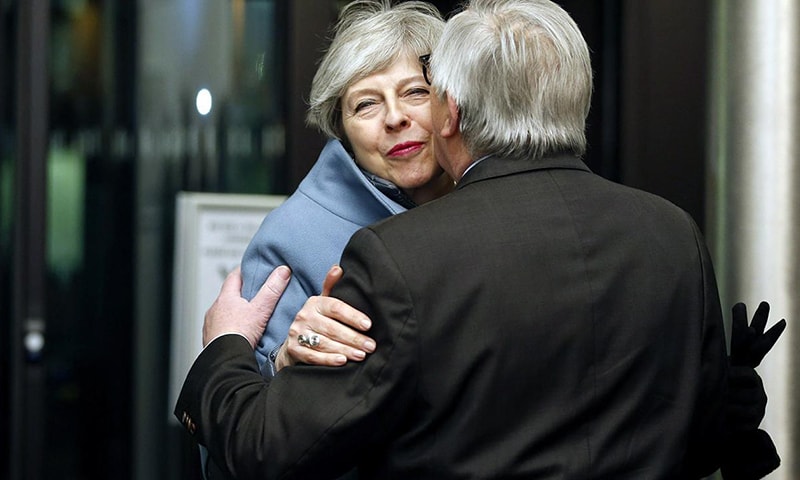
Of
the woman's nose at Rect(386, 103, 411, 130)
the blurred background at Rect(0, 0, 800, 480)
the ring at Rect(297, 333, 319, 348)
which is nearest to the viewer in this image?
the ring at Rect(297, 333, 319, 348)

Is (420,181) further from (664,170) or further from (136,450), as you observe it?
(136,450)

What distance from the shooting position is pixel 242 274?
290cm

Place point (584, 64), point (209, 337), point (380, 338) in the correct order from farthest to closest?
point (209, 337)
point (584, 64)
point (380, 338)

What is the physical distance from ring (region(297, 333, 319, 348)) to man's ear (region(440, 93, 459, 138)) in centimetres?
45

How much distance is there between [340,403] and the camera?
225cm

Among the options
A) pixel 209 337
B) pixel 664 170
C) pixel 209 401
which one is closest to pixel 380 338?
pixel 209 401

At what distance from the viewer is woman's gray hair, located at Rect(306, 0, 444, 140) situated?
3006 mm

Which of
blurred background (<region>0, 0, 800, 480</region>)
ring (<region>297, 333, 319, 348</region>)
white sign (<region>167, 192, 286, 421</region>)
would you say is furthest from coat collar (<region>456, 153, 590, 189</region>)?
white sign (<region>167, 192, 286, 421</region>)

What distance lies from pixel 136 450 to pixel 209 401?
2.42 meters

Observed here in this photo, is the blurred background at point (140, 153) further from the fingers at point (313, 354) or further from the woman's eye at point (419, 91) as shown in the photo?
the fingers at point (313, 354)

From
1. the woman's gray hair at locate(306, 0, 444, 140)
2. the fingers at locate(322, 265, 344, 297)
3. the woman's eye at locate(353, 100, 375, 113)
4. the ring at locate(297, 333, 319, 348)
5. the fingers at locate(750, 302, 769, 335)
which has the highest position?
the woman's gray hair at locate(306, 0, 444, 140)

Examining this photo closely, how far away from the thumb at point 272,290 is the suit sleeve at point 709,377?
85cm

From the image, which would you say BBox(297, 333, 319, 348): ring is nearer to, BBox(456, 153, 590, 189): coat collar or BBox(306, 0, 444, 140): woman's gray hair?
BBox(456, 153, 590, 189): coat collar

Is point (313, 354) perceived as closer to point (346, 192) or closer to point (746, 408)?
point (346, 192)
